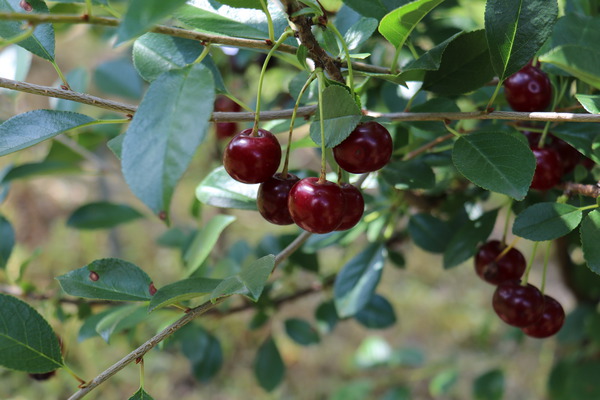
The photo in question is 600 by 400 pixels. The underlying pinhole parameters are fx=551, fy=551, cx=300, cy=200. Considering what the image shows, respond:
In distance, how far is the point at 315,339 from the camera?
3.91 ft

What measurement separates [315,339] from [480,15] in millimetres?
1067

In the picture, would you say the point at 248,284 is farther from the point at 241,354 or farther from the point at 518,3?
the point at 241,354

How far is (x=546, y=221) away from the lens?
579 millimetres

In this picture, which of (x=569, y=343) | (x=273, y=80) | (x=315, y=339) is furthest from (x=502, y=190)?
(x=273, y=80)

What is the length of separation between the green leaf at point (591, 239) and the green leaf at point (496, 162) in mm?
88

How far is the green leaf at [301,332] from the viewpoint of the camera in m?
1.20

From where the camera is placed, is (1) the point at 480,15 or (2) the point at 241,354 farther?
(2) the point at 241,354

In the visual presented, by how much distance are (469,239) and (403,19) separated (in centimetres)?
34

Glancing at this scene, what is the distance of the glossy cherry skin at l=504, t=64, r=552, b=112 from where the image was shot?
0.64m

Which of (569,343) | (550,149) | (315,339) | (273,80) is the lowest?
(569,343)

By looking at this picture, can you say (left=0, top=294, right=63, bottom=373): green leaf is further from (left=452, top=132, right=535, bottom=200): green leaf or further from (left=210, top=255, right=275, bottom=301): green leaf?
(left=452, top=132, right=535, bottom=200): green leaf

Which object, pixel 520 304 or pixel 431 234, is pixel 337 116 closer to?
pixel 520 304

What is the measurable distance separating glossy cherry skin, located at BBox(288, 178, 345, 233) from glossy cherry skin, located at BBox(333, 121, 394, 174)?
1.2 inches

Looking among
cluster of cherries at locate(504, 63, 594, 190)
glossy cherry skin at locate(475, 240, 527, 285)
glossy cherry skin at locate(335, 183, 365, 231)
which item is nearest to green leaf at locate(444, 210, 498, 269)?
glossy cherry skin at locate(475, 240, 527, 285)
